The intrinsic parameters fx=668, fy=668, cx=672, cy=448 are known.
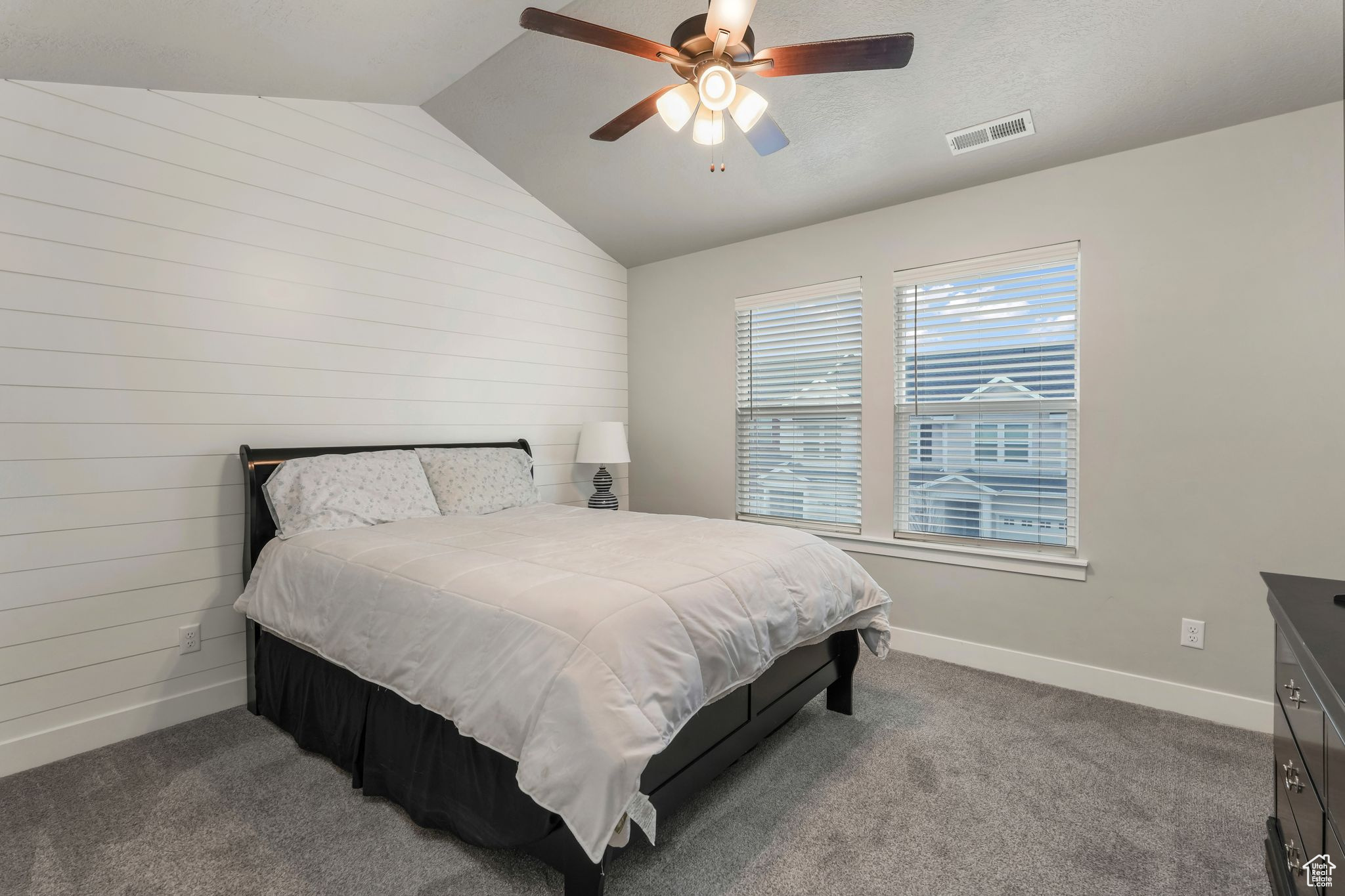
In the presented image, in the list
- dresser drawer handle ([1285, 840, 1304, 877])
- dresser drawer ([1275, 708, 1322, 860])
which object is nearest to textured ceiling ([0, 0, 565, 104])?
dresser drawer ([1275, 708, 1322, 860])

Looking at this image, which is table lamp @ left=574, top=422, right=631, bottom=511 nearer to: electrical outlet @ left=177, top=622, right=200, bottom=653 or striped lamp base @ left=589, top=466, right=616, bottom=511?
striped lamp base @ left=589, top=466, right=616, bottom=511

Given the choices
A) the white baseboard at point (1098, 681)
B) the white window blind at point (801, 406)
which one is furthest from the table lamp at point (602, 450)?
the white baseboard at point (1098, 681)

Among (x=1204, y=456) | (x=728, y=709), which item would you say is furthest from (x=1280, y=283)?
(x=728, y=709)

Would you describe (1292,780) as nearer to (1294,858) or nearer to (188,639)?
(1294,858)

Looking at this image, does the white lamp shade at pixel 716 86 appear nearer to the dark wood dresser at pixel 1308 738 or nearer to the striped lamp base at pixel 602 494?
the dark wood dresser at pixel 1308 738

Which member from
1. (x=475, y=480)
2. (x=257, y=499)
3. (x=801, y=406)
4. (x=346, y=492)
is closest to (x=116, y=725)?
(x=257, y=499)

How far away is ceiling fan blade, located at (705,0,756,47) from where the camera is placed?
5.94 ft

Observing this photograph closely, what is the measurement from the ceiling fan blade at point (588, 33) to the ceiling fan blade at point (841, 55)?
0.31 metres

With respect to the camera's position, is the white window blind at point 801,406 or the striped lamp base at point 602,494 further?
the striped lamp base at point 602,494

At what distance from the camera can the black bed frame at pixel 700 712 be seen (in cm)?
160

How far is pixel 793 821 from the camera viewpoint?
2016 mm

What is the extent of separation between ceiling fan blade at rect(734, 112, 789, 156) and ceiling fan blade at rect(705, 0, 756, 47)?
0.32 m

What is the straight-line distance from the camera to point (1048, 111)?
2.62 meters

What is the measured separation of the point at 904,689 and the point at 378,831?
84.4 inches
